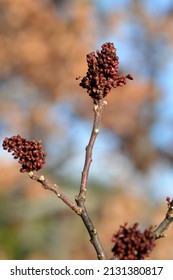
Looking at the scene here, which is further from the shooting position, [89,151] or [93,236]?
[89,151]

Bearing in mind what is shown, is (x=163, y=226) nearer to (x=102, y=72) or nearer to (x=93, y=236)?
(x=93, y=236)

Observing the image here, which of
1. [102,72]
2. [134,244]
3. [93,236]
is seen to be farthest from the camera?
[102,72]

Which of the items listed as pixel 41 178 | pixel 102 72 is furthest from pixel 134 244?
pixel 102 72

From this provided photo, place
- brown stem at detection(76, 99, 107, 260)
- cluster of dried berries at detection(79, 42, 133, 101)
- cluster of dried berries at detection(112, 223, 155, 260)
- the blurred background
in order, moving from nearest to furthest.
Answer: cluster of dried berries at detection(112, 223, 155, 260)
brown stem at detection(76, 99, 107, 260)
cluster of dried berries at detection(79, 42, 133, 101)
the blurred background

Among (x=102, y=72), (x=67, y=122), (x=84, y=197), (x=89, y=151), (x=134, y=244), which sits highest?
(x=67, y=122)

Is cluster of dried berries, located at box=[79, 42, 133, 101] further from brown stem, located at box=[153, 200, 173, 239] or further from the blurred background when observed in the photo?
the blurred background

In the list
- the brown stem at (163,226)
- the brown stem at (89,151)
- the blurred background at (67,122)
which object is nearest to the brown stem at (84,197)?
the brown stem at (89,151)

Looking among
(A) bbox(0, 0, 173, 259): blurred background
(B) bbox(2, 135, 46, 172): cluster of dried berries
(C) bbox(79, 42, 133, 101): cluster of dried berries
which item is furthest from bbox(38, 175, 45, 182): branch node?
(A) bbox(0, 0, 173, 259): blurred background
